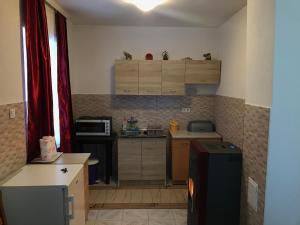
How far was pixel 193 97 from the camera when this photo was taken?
4.73m

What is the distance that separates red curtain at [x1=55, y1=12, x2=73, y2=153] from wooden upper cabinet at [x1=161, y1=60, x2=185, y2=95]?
61.8 inches

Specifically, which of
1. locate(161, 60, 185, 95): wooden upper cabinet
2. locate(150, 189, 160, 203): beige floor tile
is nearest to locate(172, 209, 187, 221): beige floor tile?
locate(150, 189, 160, 203): beige floor tile

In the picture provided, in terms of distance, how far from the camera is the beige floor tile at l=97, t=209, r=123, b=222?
10.6 ft

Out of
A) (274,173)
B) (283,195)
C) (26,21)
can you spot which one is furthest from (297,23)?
(26,21)

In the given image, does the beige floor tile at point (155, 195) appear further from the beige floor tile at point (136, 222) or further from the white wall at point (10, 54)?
the white wall at point (10, 54)

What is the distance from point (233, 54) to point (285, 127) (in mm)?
2357

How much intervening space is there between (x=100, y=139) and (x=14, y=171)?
6.30ft

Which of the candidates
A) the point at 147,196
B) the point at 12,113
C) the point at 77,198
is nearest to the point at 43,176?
the point at 77,198

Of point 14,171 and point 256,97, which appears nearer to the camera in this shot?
point 256,97

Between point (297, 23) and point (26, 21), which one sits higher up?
point (26, 21)

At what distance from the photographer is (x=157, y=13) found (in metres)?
3.73

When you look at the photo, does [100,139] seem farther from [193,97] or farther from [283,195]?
[283,195]

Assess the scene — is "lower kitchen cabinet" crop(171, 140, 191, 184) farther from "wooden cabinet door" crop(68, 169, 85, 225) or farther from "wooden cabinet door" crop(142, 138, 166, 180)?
"wooden cabinet door" crop(68, 169, 85, 225)

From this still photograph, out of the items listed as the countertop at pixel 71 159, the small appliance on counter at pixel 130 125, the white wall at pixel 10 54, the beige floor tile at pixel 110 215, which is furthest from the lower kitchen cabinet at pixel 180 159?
the white wall at pixel 10 54
